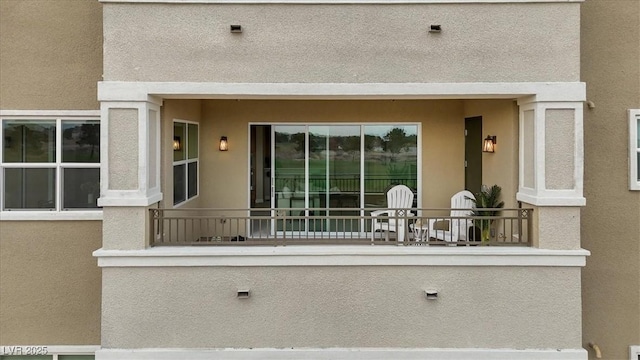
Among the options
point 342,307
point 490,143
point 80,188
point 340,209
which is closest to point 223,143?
point 80,188

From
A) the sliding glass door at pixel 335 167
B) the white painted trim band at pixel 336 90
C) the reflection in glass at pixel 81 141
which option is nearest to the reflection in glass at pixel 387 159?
the sliding glass door at pixel 335 167

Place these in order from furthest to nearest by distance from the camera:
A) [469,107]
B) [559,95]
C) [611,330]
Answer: [469,107], [611,330], [559,95]

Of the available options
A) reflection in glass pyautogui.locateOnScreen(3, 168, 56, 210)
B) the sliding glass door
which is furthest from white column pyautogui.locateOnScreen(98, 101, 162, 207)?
the sliding glass door

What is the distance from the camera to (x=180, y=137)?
8102 millimetres

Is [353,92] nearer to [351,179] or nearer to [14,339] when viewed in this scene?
[351,179]

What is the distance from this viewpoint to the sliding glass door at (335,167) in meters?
9.05

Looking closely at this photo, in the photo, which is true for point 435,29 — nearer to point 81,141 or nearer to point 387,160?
point 387,160

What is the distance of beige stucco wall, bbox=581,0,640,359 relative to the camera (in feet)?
23.5

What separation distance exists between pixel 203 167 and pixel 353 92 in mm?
4069

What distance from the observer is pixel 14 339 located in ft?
23.7

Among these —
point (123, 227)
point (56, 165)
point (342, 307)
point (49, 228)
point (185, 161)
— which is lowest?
point (342, 307)

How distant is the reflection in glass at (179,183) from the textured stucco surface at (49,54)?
1721 mm

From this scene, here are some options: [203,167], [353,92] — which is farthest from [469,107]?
[203,167]

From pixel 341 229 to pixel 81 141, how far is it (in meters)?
5.09
